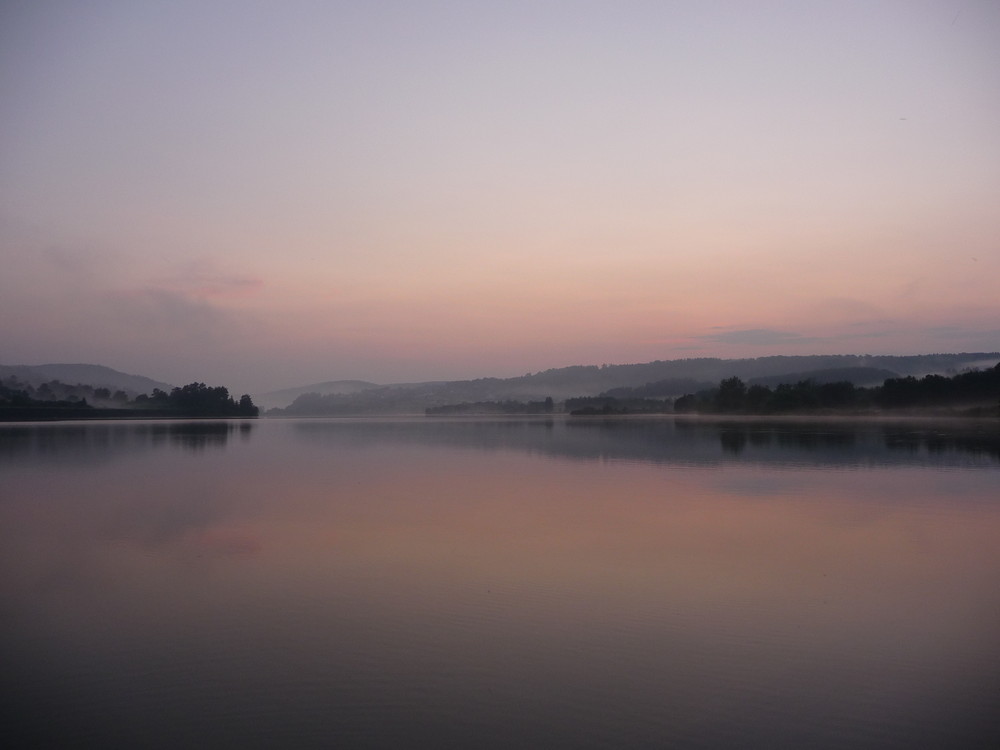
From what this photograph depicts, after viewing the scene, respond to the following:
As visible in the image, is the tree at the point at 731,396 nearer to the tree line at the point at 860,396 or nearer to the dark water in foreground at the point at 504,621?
the tree line at the point at 860,396

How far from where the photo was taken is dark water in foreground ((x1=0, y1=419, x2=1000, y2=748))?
5.01 m

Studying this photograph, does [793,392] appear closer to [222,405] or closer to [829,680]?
[222,405]

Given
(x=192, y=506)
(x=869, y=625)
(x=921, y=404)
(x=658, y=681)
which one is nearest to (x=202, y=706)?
(x=658, y=681)

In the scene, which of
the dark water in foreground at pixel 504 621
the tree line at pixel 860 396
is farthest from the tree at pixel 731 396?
the dark water in foreground at pixel 504 621

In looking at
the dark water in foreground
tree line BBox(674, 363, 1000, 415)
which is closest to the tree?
tree line BBox(674, 363, 1000, 415)

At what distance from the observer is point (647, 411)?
6329 inches

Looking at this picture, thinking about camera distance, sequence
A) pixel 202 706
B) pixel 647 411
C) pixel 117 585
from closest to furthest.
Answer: pixel 202 706 → pixel 117 585 → pixel 647 411

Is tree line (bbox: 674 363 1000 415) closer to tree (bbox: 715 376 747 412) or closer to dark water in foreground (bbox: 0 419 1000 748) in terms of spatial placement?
tree (bbox: 715 376 747 412)

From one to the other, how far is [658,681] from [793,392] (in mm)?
108955

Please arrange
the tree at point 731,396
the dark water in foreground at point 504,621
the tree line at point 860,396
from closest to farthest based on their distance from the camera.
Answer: the dark water in foreground at point 504,621 → the tree line at point 860,396 → the tree at point 731,396

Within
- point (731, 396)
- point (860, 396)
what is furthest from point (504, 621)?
point (731, 396)

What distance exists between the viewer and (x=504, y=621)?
23.1ft

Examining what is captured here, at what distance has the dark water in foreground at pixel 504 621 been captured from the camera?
501 cm

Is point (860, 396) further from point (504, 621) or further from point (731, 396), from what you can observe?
point (504, 621)
